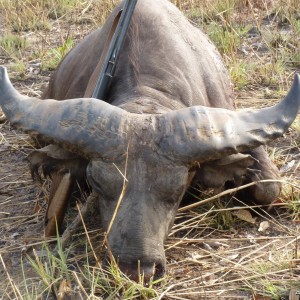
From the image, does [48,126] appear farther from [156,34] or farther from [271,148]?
[271,148]

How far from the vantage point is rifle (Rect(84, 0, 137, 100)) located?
5.08m

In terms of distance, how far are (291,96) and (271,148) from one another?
1.68 m

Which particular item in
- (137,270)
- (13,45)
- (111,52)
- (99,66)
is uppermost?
(111,52)

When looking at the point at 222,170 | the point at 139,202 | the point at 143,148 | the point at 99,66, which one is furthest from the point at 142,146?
the point at 99,66

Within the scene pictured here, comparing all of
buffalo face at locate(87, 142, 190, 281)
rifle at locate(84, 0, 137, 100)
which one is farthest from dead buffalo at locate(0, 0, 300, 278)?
rifle at locate(84, 0, 137, 100)

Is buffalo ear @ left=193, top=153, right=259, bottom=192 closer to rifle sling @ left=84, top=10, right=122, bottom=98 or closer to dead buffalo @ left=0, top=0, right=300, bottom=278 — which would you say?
dead buffalo @ left=0, top=0, right=300, bottom=278

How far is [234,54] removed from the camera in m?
7.84

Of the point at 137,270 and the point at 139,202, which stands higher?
the point at 139,202

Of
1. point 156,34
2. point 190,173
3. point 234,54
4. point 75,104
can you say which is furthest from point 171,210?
point 234,54

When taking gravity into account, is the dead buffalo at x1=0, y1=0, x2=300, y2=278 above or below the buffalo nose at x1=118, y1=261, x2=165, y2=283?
above

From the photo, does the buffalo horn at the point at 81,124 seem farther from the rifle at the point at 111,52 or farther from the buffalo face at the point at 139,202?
the rifle at the point at 111,52

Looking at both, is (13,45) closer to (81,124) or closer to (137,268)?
(81,124)

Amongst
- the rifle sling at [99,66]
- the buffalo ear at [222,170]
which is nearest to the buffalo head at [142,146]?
the buffalo ear at [222,170]

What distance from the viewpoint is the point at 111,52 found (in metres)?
5.15
